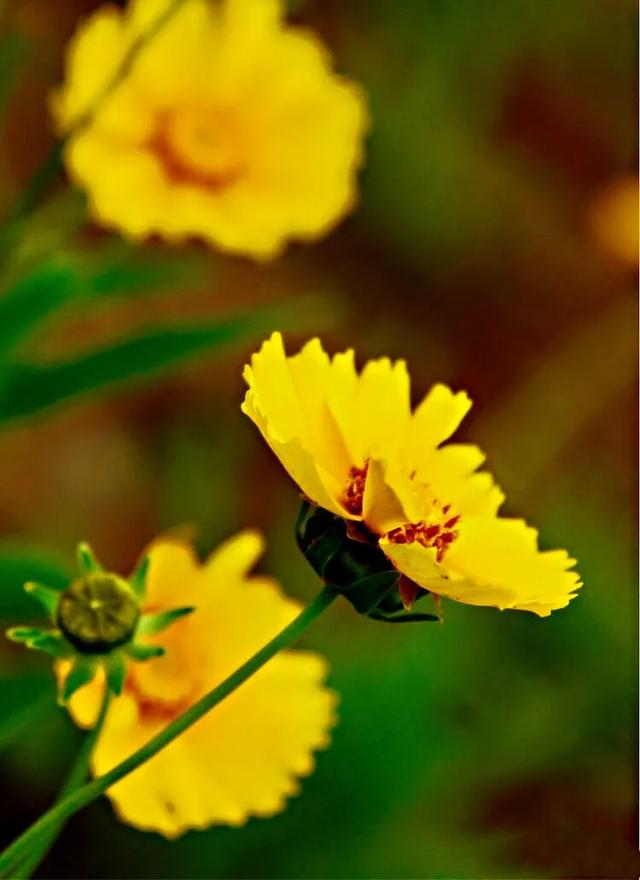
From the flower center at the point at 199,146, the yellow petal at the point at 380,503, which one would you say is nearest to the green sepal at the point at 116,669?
the yellow petal at the point at 380,503

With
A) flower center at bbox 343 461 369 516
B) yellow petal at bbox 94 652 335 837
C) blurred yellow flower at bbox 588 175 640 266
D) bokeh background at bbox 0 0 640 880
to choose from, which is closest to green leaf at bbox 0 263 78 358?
bokeh background at bbox 0 0 640 880

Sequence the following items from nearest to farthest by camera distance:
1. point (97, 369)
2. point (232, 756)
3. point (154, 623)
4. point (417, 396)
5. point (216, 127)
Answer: point (154, 623), point (232, 756), point (97, 369), point (216, 127), point (417, 396)

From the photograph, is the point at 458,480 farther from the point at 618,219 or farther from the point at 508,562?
the point at 618,219

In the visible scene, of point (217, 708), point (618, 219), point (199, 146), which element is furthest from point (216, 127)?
point (618, 219)

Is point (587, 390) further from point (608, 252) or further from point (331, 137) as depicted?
point (331, 137)

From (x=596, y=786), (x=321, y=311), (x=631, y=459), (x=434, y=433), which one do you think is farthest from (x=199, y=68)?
(x=631, y=459)

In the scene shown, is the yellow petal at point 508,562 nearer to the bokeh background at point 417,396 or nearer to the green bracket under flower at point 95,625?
the green bracket under flower at point 95,625
